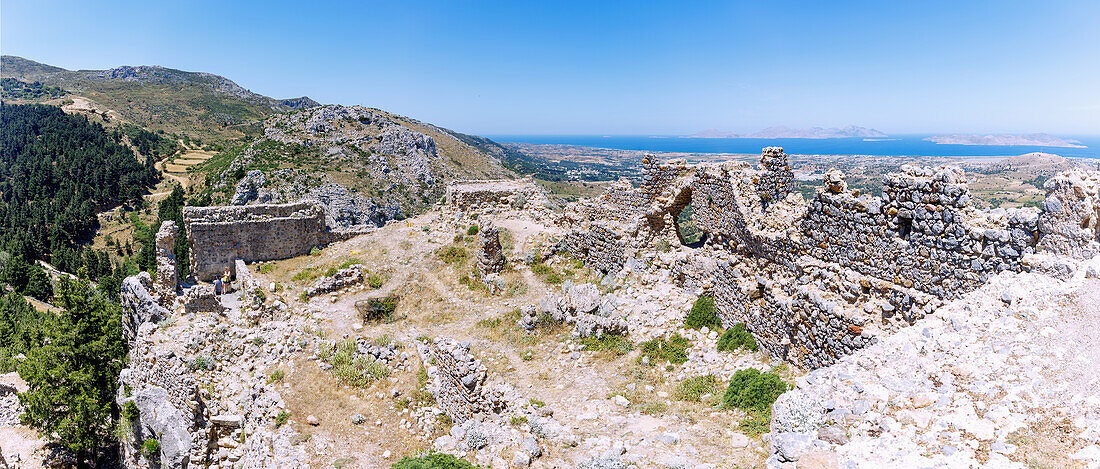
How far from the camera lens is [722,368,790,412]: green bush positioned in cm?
867

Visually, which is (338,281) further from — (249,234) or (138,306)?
(249,234)

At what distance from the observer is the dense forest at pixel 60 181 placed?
63.3 meters

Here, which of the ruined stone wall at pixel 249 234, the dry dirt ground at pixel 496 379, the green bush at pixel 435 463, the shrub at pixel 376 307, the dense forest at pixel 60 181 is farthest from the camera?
the dense forest at pixel 60 181

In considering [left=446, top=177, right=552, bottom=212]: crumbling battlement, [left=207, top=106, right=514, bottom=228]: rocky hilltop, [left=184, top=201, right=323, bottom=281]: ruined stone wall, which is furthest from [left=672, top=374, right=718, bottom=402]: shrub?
[left=207, top=106, right=514, bottom=228]: rocky hilltop

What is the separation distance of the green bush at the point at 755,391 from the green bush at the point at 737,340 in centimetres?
137

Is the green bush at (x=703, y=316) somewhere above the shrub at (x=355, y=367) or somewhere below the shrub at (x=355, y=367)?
above

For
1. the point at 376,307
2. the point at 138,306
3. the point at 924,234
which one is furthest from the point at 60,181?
the point at 924,234

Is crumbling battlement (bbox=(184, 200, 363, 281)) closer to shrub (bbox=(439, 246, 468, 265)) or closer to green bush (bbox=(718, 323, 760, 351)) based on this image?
shrub (bbox=(439, 246, 468, 265))

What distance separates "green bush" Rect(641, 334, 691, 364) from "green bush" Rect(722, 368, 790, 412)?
71.0 inches

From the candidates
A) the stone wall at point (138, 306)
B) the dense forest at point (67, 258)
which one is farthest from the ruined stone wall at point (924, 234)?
the dense forest at point (67, 258)

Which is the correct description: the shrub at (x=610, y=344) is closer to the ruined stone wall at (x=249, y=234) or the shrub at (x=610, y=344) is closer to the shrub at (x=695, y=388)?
the shrub at (x=695, y=388)

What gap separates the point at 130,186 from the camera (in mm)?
87188

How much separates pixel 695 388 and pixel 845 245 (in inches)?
164

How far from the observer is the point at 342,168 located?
77812 millimetres
